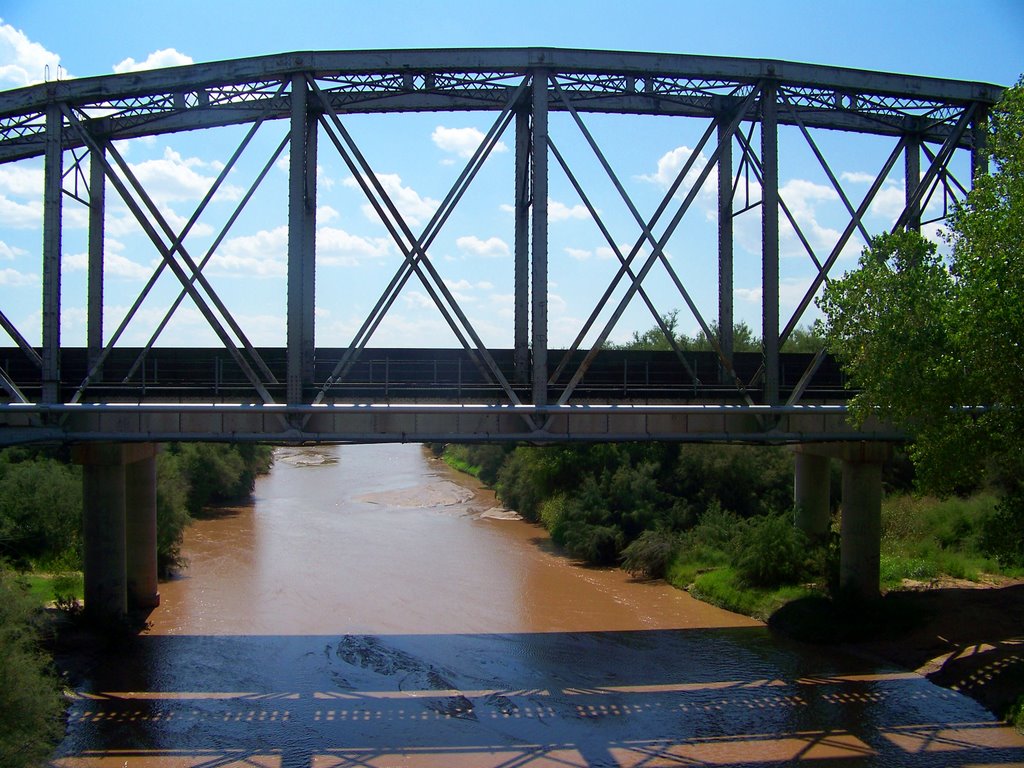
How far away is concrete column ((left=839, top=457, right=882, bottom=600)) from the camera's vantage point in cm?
1966

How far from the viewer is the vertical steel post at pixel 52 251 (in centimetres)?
1600

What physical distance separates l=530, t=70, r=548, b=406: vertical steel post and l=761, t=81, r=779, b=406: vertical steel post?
4.46 meters

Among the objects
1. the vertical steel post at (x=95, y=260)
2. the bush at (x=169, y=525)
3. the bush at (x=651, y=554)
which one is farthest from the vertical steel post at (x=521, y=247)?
the bush at (x=169, y=525)

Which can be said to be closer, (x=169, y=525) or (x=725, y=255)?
(x=725, y=255)

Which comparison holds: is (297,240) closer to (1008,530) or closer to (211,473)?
(1008,530)

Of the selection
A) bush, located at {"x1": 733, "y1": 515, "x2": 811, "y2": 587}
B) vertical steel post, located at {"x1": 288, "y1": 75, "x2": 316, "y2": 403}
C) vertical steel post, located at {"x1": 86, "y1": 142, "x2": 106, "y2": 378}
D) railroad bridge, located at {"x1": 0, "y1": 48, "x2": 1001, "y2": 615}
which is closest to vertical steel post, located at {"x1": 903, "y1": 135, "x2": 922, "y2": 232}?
railroad bridge, located at {"x1": 0, "y1": 48, "x2": 1001, "y2": 615}

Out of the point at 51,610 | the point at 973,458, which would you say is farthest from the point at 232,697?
the point at 973,458

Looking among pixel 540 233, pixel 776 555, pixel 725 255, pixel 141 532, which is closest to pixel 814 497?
pixel 776 555

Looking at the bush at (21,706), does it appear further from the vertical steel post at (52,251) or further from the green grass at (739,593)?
the green grass at (739,593)

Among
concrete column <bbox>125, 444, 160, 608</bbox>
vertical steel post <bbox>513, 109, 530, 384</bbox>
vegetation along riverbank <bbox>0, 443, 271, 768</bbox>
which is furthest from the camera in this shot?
concrete column <bbox>125, 444, 160, 608</bbox>

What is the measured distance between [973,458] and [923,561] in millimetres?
11026

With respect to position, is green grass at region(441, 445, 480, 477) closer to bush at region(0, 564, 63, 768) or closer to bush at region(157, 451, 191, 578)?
bush at region(157, 451, 191, 578)

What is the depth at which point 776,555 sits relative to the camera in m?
21.8

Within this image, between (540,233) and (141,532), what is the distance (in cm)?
1302
